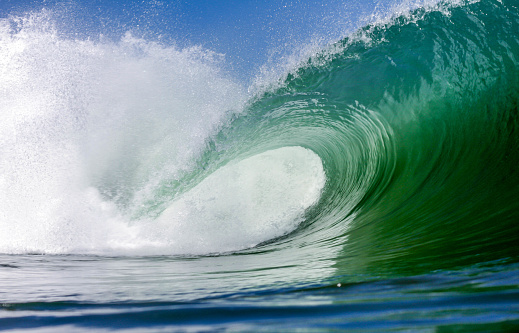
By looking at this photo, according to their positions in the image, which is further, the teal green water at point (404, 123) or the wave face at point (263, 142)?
the wave face at point (263, 142)

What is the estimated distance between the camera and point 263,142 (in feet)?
23.1

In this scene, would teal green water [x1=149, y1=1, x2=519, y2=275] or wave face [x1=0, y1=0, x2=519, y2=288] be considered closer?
teal green water [x1=149, y1=1, x2=519, y2=275]

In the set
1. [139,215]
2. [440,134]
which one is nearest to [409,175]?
[440,134]

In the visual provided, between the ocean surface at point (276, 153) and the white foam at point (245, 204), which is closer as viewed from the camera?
the ocean surface at point (276, 153)

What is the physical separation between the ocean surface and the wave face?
0.03 meters

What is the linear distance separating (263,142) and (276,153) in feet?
1.89

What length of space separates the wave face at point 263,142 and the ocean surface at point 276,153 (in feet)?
0.08

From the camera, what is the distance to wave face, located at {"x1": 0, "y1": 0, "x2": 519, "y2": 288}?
201 inches

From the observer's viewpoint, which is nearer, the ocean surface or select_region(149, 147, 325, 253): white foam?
the ocean surface

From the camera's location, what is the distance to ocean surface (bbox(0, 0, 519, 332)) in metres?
4.14

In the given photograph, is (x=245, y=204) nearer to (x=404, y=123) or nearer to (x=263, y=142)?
(x=263, y=142)

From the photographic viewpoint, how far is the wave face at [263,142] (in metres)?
5.12

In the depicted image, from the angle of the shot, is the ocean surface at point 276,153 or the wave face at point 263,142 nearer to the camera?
the ocean surface at point 276,153

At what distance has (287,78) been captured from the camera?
253 inches
